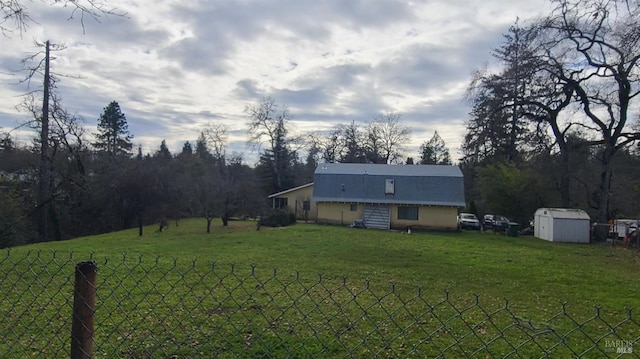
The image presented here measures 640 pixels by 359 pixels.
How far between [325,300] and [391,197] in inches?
948

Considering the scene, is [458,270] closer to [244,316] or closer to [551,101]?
[244,316]

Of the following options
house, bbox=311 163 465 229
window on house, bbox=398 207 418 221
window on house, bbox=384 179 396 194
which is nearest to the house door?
house, bbox=311 163 465 229

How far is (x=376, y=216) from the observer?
30125 millimetres

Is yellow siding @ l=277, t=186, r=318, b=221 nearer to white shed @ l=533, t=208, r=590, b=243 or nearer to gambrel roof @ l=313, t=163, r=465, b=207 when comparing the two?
gambrel roof @ l=313, t=163, r=465, b=207

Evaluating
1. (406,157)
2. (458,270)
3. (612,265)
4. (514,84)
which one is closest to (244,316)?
(458,270)

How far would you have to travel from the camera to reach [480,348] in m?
5.02

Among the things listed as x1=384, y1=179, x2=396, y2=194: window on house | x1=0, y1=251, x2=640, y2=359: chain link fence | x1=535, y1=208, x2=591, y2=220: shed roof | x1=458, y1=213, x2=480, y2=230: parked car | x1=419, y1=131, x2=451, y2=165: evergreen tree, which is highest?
x1=419, y1=131, x2=451, y2=165: evergreen tree

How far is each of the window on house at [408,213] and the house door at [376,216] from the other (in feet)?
3.04

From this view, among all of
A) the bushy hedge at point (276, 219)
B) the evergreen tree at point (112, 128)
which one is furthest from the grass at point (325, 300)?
the evergreen tree at point (112, 128)

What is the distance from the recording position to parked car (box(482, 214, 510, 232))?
1086 inches

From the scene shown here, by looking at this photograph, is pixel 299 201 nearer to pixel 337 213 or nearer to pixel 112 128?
pixel 337 213

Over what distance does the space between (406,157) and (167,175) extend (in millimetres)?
29756

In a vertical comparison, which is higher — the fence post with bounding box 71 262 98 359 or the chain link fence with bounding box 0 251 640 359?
the fence post with bounding box 71 262 98 359

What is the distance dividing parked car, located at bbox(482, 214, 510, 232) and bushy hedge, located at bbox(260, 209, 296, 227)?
13765 millimetres
